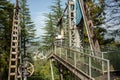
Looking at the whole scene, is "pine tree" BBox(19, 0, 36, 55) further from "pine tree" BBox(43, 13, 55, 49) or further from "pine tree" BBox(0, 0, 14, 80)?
"pine tree" BBox(0, 0, 14, 80)

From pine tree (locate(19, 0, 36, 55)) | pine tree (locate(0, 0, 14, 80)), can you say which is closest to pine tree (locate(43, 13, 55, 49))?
pine tree (locate(19, 0, 36, 55))

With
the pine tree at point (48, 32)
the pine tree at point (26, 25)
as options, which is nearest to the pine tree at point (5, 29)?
the pine tree at point (26, 25)

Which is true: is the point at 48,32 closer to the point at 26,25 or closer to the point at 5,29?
the point at 26,25

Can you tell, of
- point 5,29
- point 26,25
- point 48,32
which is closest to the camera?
point 5,29

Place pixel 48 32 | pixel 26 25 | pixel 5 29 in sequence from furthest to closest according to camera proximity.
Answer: pixel 48 32 < pixel 26 25 < pixel 5 29

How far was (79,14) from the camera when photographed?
19.8 metres

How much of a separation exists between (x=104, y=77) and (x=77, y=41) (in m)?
12.2

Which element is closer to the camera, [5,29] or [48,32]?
[5,29]

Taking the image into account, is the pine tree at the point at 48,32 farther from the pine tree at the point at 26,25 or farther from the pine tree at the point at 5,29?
the pine tree at the point at 5,29

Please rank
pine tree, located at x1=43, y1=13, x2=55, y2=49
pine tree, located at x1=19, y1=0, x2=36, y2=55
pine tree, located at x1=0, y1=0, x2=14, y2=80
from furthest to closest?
pine tree, located at x1=43, y1=13, x2=55, y2=49, pine tree, located at x1=19, y1=0, x2=36, y2=55, pine tree, located at x1=0, y1=0, x2=14, y2=80

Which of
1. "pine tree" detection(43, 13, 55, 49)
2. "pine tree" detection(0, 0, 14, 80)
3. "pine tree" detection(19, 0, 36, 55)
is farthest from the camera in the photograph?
"pine tree" detection(43, 13, 55, 49)

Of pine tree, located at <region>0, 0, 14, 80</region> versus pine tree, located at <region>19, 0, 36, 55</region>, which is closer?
pine tree, located at <region>0, 0, 14, 80</region>

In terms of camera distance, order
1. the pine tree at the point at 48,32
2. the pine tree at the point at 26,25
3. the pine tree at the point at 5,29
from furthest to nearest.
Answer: the pine tree at the point at 48,32 → the pine tree at the point at 26,25 → the pine tree at the point at 5,29

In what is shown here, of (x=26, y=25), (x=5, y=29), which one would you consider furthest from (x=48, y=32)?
(x=5, y=29)
